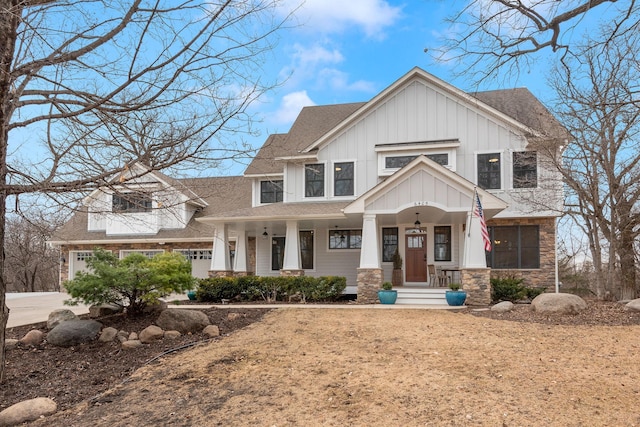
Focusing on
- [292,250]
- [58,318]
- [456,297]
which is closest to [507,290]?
[456,297]

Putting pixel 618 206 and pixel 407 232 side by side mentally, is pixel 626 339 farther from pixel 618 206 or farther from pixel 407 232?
pixel 407 232

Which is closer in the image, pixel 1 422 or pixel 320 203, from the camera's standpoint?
pixel 1 422

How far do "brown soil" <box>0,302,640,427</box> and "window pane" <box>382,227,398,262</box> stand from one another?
7.39 m

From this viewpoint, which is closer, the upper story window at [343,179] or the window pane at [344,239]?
the upper story window at [343,179]

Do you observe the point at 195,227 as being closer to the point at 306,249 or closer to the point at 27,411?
the point at 306,249

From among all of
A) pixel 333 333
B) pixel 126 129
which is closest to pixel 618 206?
pixel 333 333

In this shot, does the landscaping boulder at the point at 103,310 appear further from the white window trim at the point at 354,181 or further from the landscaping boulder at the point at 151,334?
the white window trim at the point at 354,181

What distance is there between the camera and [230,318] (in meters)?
10.1

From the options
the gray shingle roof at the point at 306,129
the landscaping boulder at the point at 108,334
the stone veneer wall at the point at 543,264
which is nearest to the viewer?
the landscaping boulder at the point at 108,334

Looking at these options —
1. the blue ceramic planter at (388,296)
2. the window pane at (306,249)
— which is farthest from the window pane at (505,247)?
the window pane at (306,249)

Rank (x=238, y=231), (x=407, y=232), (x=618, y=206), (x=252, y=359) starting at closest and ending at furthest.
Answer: (x=252, y=359) → (x=618, y=206) → (x=407, y=232) → (x=238, y=231)

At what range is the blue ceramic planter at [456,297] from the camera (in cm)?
1209

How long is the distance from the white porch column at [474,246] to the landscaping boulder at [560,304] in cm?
254

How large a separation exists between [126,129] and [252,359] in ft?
12.3
